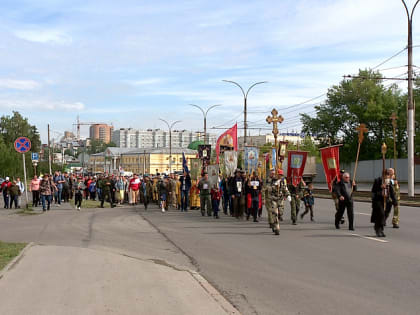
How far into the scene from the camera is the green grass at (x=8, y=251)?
893cm

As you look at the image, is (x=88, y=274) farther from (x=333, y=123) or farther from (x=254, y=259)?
(x=333, y=123)

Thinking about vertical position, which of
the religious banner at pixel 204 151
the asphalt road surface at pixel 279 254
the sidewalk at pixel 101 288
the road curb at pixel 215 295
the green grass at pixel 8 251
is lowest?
the asphalt road surface at pixel 279 254

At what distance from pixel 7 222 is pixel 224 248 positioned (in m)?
9.88

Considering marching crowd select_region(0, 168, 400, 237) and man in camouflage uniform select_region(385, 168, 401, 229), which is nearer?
marching crowd select_region(0, 168, 400, 237)

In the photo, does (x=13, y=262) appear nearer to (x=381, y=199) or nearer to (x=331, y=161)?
(x=381, y=199)

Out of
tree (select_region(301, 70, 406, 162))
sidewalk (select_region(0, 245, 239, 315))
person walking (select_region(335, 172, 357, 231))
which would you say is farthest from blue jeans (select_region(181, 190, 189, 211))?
tree (select_region(301, 70, 406, 162))

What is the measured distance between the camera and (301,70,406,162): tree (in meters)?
64.0

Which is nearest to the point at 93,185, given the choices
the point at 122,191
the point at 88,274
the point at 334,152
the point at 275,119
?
the point at 122,191

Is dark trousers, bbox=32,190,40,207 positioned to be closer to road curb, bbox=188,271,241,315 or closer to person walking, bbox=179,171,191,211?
person walking, bbox=179,171,191,211

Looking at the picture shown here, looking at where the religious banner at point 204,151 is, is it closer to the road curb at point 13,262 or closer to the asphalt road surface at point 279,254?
the asphalt road surface at point 279,254

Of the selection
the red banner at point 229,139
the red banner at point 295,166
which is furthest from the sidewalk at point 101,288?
the red banner at point 229,139

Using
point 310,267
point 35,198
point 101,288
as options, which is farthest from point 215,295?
point 35,198

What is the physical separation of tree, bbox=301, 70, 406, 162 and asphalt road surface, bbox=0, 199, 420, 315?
47.7m

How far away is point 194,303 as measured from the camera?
6.44 meters
